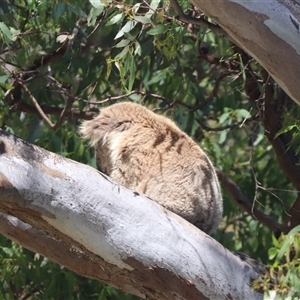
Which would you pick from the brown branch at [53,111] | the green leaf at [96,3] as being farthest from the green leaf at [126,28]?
the brown branch at [53,111]

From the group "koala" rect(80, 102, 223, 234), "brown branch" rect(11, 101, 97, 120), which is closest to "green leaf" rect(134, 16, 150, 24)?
"koala" rect(80, 102, 223, 234)

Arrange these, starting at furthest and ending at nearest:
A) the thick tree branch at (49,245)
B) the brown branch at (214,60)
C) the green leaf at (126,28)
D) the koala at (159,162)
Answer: the brown branch at (214,60) < the koala at (159,162) < the green leaf at (126,28) < the thick tree branch at (49,245)

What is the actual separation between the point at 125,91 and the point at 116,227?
3.82 feet

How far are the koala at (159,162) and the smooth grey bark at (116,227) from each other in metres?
0.64

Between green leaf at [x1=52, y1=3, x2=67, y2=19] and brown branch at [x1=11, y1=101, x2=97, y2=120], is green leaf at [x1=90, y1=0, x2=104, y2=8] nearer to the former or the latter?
green leaf at [x1=52, y1=3, x2=67, y2=19]

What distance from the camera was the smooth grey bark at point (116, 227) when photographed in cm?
271

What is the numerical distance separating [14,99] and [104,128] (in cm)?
102

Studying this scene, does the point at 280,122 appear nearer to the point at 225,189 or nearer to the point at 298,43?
the point at 225,189

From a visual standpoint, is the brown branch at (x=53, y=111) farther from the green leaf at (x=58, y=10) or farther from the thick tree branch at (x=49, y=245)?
the thick tree branch at (x=49, y=245)

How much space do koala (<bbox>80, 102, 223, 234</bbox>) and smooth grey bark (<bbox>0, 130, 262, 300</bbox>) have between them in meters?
0.64

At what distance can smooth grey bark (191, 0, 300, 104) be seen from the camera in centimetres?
244

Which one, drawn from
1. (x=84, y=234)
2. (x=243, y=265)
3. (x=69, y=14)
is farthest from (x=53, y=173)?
(x=69, y=14)

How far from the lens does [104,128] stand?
3979mm

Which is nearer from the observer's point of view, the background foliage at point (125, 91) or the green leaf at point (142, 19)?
the green leaf at point (142, 19)
